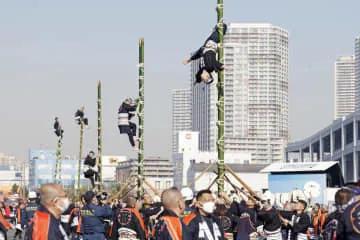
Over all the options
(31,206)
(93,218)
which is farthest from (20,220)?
(93,218)

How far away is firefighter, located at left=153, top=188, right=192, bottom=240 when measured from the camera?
34.1ft

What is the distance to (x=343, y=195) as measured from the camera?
1153cm

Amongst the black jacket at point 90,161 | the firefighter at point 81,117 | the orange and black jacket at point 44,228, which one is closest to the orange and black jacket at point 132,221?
the orange and black jacket at point 44,228

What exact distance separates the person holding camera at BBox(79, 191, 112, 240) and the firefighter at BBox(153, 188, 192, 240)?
1033 centimetres

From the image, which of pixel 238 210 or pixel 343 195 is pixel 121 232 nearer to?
pixel 238 210

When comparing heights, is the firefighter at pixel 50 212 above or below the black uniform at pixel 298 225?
above

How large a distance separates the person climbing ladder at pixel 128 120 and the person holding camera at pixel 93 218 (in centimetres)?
775

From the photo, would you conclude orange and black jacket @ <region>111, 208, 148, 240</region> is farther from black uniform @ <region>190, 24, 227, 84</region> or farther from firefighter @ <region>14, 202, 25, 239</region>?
firefighter @ <region>14, 202, 25, 239</region>

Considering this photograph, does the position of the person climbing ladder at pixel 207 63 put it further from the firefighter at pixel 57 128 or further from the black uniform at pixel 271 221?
the firefighter at pixel 57 128

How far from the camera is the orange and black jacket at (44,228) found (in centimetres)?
894

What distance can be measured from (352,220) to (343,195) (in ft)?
4.03

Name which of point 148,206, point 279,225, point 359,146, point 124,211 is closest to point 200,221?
point 124,211

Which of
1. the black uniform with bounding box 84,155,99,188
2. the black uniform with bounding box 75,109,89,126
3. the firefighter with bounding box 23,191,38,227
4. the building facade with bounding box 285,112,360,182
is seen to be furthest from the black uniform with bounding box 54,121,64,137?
the building facade with bounding box 285,112,360,182

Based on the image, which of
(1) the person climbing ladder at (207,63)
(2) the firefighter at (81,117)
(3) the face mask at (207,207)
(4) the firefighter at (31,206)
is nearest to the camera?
(3) the face mask at (207,207)
